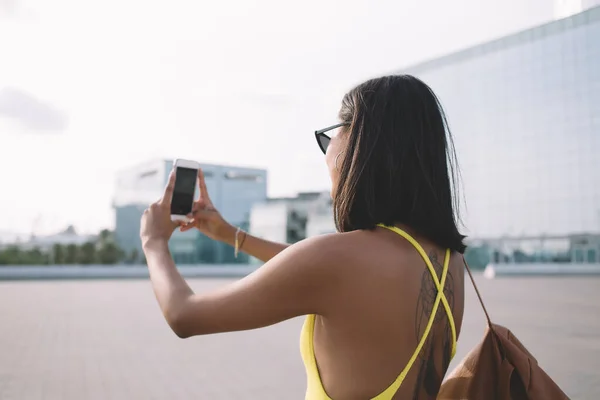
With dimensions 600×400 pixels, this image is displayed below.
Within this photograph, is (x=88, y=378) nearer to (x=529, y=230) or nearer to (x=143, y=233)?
(x=143, y=233)

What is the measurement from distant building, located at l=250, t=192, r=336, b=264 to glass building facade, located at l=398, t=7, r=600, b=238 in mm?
11611

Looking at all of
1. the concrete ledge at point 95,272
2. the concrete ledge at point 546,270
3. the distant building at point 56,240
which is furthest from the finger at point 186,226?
the distant building at point 56,240

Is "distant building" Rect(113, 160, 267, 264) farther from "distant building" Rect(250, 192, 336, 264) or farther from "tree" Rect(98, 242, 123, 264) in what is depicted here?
"tree" Rect(98, 242, 123, 264)

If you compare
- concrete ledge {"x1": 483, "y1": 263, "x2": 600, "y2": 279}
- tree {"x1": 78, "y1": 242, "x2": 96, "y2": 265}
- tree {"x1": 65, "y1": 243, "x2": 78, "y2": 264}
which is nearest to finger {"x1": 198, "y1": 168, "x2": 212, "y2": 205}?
concrete ledge {"x1": 483, "y1": 263, "x2": 600, "y2": 279}

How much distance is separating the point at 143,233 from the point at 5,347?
7.61 meters

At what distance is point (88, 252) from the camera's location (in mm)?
36500

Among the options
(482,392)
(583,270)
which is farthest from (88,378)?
(583,270)

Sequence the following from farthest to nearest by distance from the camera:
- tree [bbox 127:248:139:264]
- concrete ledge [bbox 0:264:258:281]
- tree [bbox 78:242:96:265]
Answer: tree [bbox 127:248:139:264], tree [bbox 78:242:96:265], concrete ledge [bbox 0:264:258:281]

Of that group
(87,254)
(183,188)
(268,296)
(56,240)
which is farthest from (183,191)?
(56,240)

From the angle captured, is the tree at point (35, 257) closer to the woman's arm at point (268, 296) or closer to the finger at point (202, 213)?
the finger at point (202, 213)

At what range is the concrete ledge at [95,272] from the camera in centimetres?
2908

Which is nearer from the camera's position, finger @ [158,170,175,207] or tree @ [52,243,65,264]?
Result: finger @ [158,170,175,207]

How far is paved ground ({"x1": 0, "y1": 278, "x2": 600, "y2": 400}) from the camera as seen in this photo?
5.58m

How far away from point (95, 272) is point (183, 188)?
31675 mm
